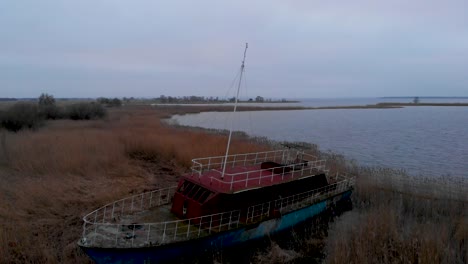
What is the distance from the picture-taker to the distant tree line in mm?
36031

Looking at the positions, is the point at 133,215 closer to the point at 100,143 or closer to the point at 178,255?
the point at 178,255

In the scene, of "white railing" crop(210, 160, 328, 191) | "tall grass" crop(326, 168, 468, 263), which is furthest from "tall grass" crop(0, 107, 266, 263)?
"tall grass" crop(326, 168, 468, 263)

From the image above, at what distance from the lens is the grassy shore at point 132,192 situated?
35.2 feet

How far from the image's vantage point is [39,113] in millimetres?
44219

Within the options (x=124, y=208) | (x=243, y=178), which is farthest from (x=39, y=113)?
(x=243, y=178)

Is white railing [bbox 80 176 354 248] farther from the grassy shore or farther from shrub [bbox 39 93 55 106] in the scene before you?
shrub [bbox 39 93 55 106]

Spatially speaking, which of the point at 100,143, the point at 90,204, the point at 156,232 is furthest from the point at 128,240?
the point at 100,143

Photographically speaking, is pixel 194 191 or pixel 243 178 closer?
pixel 194 191

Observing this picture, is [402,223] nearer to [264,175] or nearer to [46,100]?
[264,175]

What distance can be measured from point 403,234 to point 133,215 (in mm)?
9937

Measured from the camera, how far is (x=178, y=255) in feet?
35.7

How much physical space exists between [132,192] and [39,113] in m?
33.6

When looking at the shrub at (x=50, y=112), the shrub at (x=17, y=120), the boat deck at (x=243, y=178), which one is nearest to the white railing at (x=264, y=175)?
the boat deck at (x=243, y=178)

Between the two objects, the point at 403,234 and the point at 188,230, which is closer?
the point at 188,230
